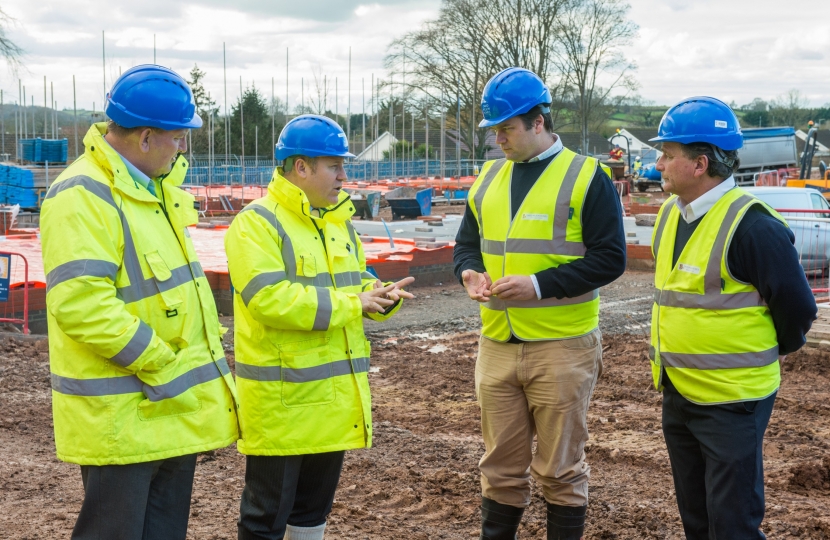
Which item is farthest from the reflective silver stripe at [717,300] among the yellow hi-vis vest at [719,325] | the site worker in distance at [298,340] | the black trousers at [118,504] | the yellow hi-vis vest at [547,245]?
the black trousers at [118,504]

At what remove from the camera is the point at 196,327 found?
3.01 meters

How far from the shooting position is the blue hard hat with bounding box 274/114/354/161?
3605 mm

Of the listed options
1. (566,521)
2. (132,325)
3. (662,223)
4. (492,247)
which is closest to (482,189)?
(492,247)

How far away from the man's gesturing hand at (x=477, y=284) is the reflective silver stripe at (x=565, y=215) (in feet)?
1.05

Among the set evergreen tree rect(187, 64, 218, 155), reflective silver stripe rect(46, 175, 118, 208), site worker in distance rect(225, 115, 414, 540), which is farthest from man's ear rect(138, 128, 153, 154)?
evergreen tree rect(187, 64, 218, 155)

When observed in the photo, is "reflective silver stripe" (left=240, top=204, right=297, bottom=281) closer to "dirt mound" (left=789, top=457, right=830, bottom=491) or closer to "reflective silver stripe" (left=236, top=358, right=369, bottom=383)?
"reflective silver stripe" (left=236, top=358, right=369, bottom=383)

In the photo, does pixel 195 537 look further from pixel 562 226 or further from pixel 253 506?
pixel 562 226

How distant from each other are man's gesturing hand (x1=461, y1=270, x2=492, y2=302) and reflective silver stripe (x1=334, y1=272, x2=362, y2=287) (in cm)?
50

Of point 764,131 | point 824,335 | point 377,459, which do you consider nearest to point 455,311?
point 824,335

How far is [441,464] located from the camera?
561 cm

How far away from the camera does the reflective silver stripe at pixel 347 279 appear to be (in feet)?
12.1

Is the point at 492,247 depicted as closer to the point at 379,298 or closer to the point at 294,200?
the point at 379,298

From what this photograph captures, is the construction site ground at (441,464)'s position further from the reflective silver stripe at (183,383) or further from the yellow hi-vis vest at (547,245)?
the reflective silver stripe at (183,383)

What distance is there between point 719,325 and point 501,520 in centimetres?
A: 136
